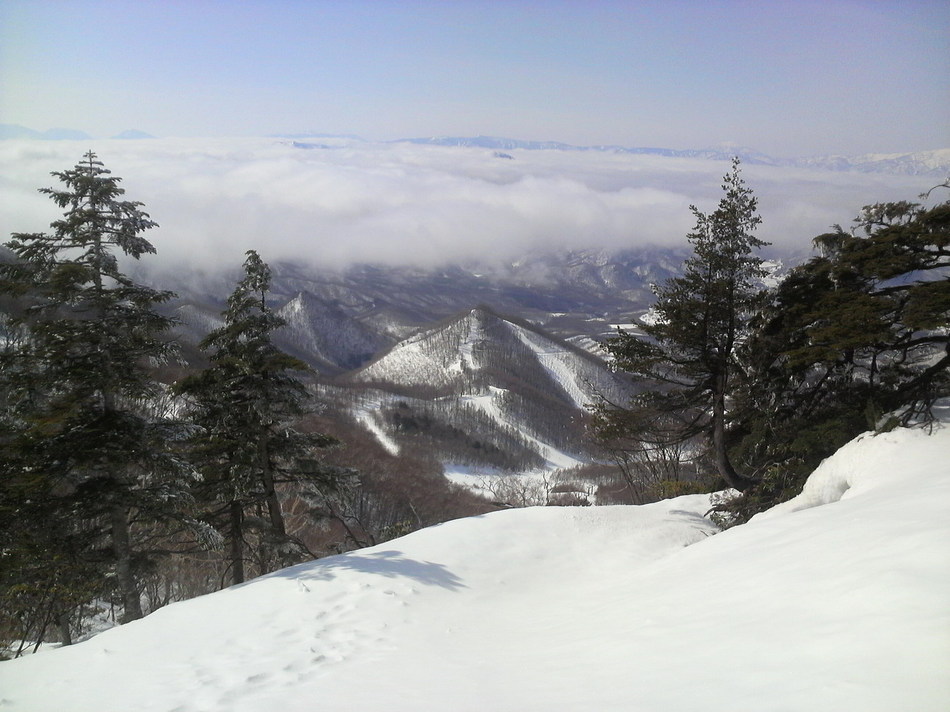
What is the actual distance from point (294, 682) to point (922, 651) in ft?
18.9

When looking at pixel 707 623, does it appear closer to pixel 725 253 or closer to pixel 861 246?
pixel 725 253

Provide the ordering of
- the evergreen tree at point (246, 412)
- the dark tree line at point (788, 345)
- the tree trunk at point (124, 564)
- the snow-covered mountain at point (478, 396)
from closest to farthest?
1. the tree trunk at point (124, 564)
2. the dark tree line at point (788, 345)
3. the evergreen tree at point (246, 412)
4. the snow-covered mountain at point (478, 396)

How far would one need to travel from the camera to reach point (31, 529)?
1121 centimetres

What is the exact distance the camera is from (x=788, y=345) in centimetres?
1400

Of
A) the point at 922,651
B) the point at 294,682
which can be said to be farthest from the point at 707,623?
the point at 294,682

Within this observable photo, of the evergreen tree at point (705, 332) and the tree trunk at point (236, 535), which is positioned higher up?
the evergreen tree at point (705, 332)

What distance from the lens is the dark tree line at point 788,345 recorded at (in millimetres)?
12102

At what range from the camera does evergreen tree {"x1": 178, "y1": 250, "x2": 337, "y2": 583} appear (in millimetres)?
14219

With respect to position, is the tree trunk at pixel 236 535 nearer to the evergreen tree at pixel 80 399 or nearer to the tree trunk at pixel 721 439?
the evergreen tree at pixel 80 399

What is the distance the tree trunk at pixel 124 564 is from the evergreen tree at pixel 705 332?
11395mm

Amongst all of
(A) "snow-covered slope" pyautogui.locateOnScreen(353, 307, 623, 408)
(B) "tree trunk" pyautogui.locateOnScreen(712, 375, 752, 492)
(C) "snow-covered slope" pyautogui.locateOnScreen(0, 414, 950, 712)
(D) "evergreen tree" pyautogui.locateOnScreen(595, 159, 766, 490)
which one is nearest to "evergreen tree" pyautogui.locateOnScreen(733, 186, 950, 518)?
(B) "tree trunk" pyautogui.locateOnScreen(712, 375, 752, 492)

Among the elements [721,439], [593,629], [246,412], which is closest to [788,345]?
[721,439]

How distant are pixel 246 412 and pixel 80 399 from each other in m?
3.82

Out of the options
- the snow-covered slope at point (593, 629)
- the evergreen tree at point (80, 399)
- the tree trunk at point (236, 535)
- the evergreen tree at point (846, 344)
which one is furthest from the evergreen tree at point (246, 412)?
the evergreen tree at point (846, 344)
